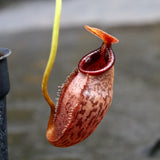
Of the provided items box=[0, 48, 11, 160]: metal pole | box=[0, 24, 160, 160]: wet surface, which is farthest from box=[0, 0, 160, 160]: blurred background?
box=[0, 48, 11, 160]: metal pole

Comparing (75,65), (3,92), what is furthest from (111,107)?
(3,92)

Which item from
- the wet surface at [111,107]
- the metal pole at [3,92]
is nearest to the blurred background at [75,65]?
the wet surface at [111,107]

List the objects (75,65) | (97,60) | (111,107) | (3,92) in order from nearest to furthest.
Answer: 1. (3,92)
2. (97,60)
3. (111,107)
4. (75,65)

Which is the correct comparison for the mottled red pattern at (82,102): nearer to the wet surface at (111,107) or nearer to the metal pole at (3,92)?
the metal pole at (3,92)

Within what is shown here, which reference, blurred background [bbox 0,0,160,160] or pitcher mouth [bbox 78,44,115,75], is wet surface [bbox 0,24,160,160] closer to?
blurred background [bbox 0,0,160,160]

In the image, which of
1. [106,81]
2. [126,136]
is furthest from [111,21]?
[106,81]

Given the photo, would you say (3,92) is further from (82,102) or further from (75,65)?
(75,65)
